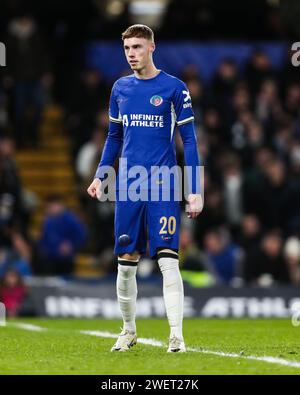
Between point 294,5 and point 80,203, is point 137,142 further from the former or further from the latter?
point 80,203

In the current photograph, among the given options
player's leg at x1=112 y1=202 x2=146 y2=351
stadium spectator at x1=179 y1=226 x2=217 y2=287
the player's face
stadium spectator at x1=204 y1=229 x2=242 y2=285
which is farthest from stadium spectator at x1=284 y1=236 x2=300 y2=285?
the player's face

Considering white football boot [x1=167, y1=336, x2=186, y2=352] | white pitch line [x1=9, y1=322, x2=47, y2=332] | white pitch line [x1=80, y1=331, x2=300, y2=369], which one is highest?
white football boot [x1=167, y1=336, x2=186, y2=352]

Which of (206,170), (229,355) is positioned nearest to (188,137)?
(229,355)

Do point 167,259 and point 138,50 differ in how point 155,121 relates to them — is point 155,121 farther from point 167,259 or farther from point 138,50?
point 167,259

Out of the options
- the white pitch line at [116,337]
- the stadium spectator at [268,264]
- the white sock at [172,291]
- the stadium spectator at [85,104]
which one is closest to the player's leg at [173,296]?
the white sock at [172,291]

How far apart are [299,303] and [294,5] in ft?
16.2

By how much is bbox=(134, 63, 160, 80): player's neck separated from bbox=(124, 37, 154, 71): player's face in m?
0.08

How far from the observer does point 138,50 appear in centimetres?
988

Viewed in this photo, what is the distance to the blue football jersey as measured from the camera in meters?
9.95

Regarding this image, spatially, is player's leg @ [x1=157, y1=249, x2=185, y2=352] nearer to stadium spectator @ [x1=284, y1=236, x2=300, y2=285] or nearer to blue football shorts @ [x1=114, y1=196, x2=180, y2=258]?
blue football shorts @ [x1=114, y1=196, x2=180, y2=258]

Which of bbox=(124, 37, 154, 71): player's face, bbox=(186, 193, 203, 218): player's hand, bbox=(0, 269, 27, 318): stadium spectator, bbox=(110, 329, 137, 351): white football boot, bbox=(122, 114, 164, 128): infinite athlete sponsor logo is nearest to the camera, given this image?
bbox=(186, 193, 203, 218): player's hand

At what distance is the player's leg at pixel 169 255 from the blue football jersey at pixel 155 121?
0.25 m

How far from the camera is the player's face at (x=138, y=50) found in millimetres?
9852

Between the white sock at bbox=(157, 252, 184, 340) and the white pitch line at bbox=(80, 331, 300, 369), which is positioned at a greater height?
the white sock at bbox=(157, 252, 184, 340)
